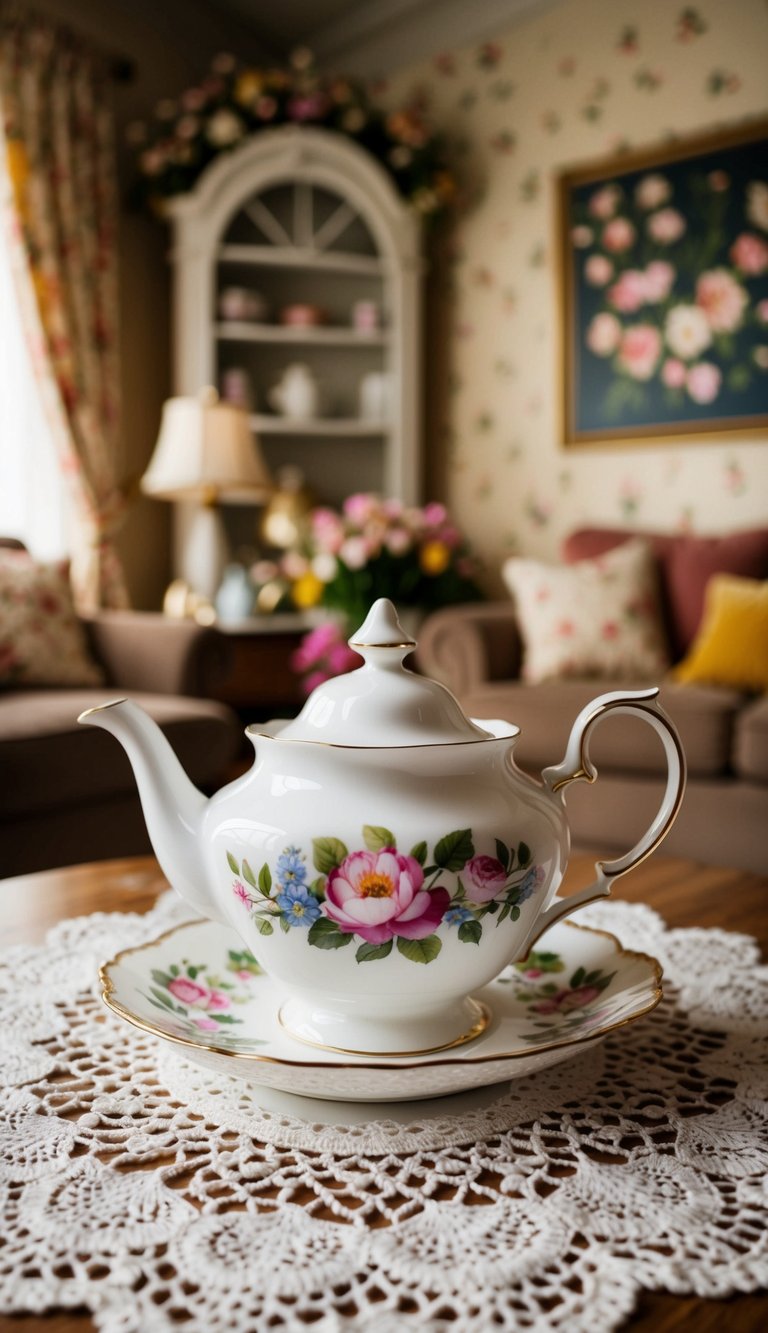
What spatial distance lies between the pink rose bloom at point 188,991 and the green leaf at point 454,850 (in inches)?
8.4

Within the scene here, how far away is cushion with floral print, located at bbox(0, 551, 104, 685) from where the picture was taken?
2.54 m

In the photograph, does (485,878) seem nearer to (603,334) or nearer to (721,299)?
(721,299)

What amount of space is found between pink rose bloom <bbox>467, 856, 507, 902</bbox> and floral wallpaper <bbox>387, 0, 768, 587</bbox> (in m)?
3.12

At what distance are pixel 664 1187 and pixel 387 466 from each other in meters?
3.86

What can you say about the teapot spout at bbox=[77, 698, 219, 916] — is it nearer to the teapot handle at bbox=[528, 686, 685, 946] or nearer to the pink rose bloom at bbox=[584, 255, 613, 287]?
the teapot handle at bbox=[528, 686, 685, 946]

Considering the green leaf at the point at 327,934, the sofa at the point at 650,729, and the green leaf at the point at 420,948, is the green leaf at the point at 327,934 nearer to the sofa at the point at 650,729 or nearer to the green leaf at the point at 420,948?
the green leaf at the point at 420,948

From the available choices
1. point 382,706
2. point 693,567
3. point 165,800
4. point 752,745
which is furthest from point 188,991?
point 693,567

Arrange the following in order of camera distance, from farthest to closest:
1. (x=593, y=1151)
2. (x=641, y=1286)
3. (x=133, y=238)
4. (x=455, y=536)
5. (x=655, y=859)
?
1. (x=133, y=238)
2. (x=455, y=536)
3. (x=655, y=859)
4. (x=593, y=1151)
5. (x=641, y=1286)

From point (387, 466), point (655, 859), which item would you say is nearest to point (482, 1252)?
point (655, 859)

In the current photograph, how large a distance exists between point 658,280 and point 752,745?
74.5 inches

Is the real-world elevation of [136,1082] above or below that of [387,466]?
below

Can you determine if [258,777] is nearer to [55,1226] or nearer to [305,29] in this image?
[55,1226]

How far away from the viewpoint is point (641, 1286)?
0.46 m

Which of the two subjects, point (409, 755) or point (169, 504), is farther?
point (169, 504)
